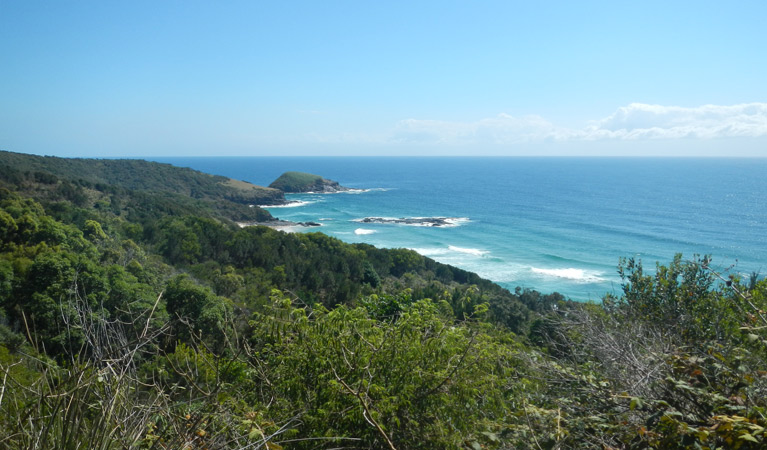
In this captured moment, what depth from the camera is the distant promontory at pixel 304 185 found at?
385ft

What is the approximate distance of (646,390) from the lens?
9.84ft

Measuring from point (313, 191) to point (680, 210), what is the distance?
80.8 meters

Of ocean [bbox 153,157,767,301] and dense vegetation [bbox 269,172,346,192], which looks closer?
ocean [bbox 153,157,767,301]

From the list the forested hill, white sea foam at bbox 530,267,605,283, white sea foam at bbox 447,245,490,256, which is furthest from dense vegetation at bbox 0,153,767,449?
the forested hill

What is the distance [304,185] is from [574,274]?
289ft

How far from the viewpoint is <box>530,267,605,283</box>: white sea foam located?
134 feet

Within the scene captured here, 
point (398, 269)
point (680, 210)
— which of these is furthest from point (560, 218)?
point (398, 269)

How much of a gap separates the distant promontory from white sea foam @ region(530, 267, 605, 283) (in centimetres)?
7904

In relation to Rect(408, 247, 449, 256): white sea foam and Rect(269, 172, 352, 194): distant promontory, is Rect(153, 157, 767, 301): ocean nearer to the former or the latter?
Rect(408, 247, 449, 256): white sea foam

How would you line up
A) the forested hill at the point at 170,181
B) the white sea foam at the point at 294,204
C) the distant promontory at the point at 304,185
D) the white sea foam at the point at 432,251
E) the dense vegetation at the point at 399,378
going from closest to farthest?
the dense vegetation at the point at 399,378 < the white sea foam at the point at 432,251 < the forested hill at the point at 170,181 < the white sea foam at the point at 294,204 < the distant promontory at the point at 304,185

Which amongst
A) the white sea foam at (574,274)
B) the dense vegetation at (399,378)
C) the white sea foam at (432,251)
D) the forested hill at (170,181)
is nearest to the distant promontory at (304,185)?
the forested hill at (170,181)

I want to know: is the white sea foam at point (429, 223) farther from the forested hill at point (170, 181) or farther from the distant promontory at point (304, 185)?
the distant promontory at point (304, 185)

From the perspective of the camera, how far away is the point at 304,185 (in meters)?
120

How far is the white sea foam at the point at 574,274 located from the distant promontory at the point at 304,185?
79.0 metres
